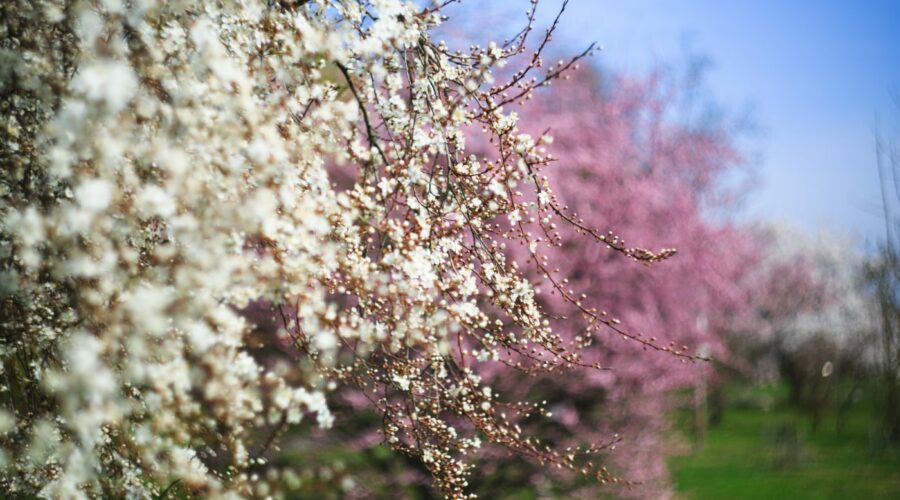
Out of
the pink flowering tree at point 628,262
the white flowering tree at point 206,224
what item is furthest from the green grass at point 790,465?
the white flowering tree at point 206,224

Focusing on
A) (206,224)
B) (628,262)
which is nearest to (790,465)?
(628,262)

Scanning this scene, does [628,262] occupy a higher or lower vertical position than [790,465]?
higher

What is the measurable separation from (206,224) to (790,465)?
16.3 m

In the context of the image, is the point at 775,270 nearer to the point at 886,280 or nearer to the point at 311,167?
the point at 886,280

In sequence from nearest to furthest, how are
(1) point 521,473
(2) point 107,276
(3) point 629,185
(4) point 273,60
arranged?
(2) point 107,276, (4) point 273,60, (1) point 521,473, (3) point 629,185

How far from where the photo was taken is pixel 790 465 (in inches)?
Answer: 628

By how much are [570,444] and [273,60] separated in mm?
5851

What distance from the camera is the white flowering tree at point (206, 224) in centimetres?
241

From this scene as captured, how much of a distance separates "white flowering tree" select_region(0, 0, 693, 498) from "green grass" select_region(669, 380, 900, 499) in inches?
333

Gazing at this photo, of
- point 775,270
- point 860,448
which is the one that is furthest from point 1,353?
point 775,270

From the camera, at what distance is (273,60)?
3262 mm

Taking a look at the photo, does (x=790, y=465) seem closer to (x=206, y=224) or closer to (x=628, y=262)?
(x=628, y=262)

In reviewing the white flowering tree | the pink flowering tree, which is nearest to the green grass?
the pink flowering tree

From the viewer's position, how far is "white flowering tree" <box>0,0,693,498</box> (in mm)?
2406
